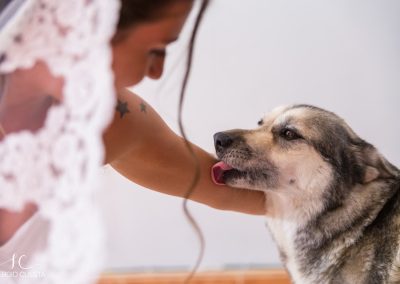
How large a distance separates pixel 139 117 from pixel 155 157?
102 mm

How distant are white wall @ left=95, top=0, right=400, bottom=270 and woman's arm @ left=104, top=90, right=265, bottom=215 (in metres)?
0.07

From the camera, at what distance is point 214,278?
1.07 meters

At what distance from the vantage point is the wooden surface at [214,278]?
99 cm

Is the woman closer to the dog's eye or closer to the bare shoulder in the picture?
the bare shoulder

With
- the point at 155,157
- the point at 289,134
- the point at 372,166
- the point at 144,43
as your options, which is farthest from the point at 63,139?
the point at 372,166

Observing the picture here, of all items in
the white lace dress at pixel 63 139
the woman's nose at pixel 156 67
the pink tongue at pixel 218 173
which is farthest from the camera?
the pink tongue at pixel 218 173

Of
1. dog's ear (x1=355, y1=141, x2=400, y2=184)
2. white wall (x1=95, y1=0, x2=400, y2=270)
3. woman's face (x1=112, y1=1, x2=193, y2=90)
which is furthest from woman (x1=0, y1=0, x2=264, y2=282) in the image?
dog's ear (x1=355, y1=141, x2=400, y2=184)

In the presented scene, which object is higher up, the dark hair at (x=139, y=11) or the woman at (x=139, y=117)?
the dark hair at (x=139, y=11)

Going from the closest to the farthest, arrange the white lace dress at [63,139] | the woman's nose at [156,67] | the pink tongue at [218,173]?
the white lace dress at [63,139] → the woman's nose at [156,67] → the pink tongue at [218,173]

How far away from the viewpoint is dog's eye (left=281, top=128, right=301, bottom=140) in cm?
100

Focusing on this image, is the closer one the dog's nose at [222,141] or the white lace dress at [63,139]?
the white lace dress at [63,139]
